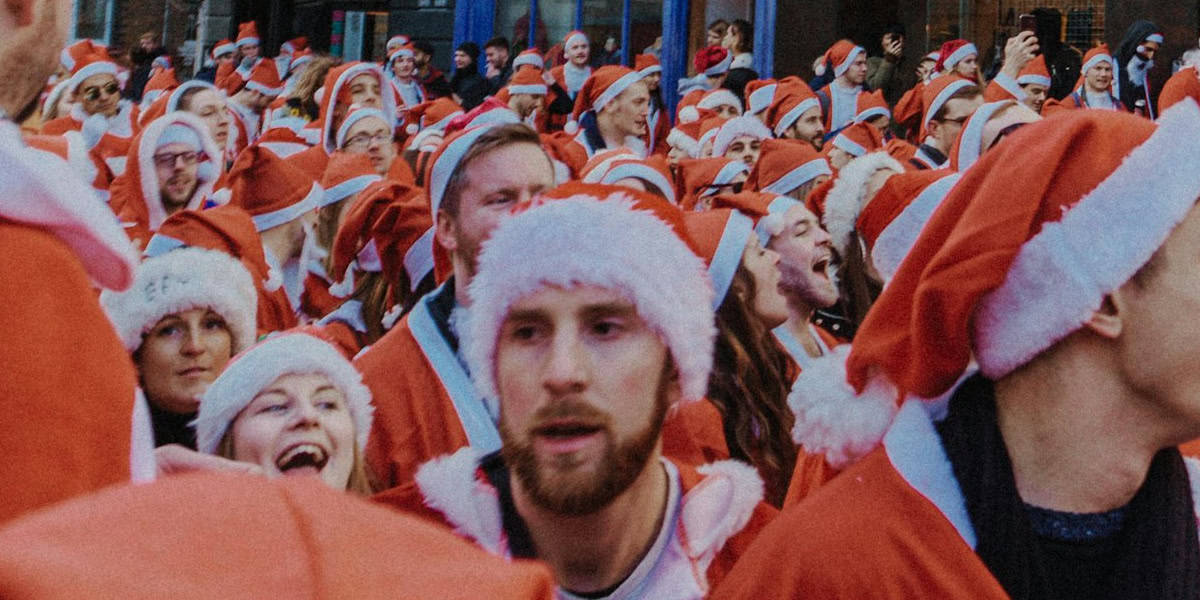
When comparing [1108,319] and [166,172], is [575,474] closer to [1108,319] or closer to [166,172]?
[1108,319]

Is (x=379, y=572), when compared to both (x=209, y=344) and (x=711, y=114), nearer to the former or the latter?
(x=209, y=344)

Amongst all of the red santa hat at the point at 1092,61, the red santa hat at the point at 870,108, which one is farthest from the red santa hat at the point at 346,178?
the red santa hat at the point at 1092,61

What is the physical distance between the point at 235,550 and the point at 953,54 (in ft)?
39.0

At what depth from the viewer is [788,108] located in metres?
11.3

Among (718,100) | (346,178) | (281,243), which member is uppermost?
(718,100)

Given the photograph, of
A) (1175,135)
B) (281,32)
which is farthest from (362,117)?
(281,32)

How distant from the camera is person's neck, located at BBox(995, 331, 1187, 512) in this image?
94.3 inches

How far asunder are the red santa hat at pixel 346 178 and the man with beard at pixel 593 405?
187 inches

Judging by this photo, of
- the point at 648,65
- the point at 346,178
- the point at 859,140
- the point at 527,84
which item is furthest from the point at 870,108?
the point at 346,178

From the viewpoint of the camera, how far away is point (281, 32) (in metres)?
25.0

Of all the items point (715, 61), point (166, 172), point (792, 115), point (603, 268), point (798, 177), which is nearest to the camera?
point (603, 268)

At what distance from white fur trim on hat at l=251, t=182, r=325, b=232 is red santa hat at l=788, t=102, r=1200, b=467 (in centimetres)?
514

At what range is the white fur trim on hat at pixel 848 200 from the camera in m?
6.00

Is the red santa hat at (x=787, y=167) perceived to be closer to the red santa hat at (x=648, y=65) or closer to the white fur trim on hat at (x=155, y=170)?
the white fur trim on hat at (x=155, y=170)
